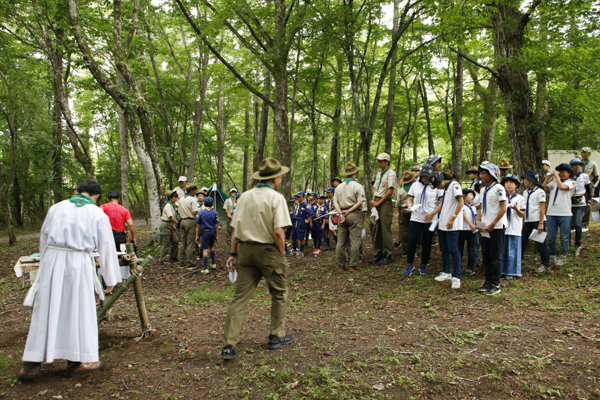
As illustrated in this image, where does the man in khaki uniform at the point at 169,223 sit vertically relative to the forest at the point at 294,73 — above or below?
below

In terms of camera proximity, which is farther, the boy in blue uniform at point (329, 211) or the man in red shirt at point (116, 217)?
the boy in blue uniform at point (329, 211)

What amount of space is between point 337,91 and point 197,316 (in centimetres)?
1440

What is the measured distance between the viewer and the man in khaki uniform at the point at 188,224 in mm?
9211

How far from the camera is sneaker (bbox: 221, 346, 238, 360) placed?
3.75 meters

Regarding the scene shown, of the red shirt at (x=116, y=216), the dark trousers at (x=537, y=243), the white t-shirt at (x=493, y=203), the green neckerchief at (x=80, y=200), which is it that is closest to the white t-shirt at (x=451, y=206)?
the white t-shirt at (x=493, y=203)

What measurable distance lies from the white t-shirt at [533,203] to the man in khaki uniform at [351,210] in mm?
3058

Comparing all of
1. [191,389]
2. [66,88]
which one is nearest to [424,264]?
[191,389]

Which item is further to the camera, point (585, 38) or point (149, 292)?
point (585, 38)

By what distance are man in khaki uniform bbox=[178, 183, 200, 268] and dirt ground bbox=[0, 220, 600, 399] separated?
266cm

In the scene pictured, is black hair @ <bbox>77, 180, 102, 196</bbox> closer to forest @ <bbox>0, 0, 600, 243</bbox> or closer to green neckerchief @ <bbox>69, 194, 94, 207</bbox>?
green neckerchief @ <bbox>69, 194, 94, 207</bbox>

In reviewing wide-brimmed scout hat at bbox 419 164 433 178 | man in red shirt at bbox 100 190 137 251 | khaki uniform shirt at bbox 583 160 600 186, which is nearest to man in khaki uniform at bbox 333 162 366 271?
wide-brimmed scout hat at bbox 419 164 433 178

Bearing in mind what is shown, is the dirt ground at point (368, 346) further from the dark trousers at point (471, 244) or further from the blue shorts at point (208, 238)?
the blue shorts at point (208, 238)

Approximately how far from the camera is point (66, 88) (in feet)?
48.2

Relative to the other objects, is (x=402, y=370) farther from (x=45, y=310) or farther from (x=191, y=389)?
(x=45, y=310)
